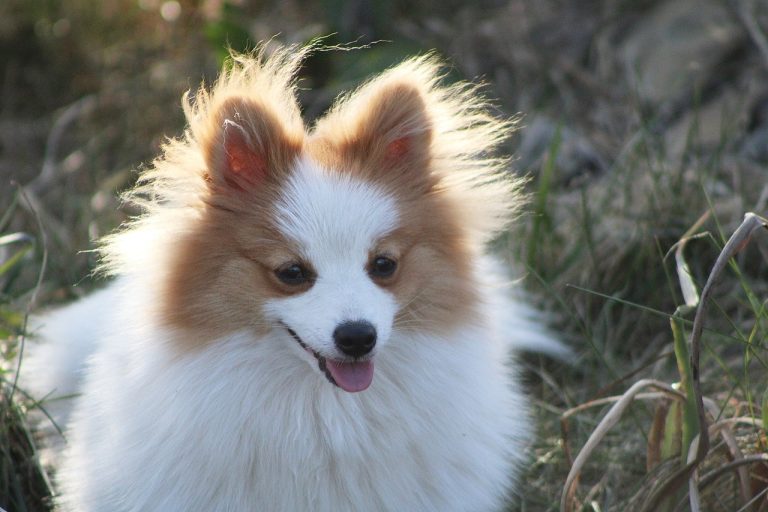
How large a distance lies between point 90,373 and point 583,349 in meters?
2.44

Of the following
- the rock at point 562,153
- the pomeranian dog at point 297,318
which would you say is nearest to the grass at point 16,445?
the pomeranian dog at point 297,318

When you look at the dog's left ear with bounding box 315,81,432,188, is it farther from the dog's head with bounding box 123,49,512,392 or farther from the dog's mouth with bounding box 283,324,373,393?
the dog's mouth with bounding box 283,324,373,393

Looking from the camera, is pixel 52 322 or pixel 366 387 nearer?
pixel 366 387

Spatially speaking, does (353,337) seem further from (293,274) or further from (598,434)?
(598,434)

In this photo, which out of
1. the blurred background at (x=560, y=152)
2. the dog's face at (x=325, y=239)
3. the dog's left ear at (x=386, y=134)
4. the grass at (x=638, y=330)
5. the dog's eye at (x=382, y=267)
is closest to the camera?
the dog's face at (x=325, y=239)

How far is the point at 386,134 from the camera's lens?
126 inches

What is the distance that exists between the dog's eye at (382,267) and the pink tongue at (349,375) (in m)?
0.28

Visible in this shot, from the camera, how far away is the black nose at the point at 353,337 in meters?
2.83

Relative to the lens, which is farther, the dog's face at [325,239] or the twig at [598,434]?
the twig at [598,434]

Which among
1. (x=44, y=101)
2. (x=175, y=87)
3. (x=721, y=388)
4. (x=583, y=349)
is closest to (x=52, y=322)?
(x=583, y=349)

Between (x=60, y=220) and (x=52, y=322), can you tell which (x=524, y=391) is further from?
(x=60, y=220)

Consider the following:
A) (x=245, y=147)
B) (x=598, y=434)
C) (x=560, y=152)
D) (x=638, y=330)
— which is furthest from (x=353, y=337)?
(x=560, y=152)

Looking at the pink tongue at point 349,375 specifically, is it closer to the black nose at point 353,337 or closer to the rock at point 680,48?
the black nose at point 353,337

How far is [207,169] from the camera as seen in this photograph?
3131 millimetres
